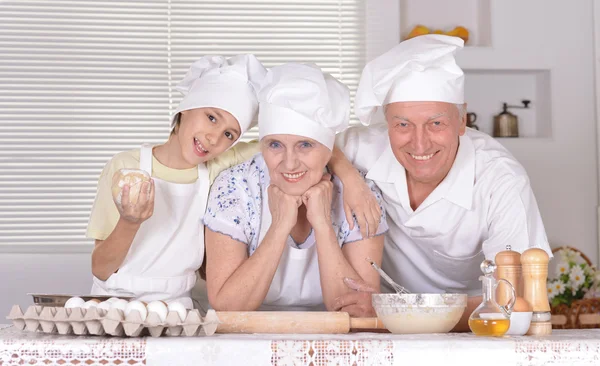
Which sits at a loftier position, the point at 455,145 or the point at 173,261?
the point at 455,145

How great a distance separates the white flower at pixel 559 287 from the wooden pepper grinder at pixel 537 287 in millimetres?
2014

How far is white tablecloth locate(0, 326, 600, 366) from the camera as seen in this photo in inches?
53.7

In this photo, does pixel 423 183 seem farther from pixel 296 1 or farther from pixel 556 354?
pixel 296 1

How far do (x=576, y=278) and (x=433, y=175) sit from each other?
156cm

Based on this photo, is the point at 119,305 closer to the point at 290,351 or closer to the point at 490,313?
the point at 290,351

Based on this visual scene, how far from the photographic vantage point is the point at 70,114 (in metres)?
4.07

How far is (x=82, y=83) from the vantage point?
4.06 metres

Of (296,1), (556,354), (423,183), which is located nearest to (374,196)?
(423,183)

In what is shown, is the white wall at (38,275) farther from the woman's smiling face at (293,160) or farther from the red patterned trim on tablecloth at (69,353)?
the red patterned trim on tablecloth at (69,353)

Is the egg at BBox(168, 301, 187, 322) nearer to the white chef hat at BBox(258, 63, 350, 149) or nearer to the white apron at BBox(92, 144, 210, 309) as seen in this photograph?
the white chef hat at BBox(258, 63, 350, 149)

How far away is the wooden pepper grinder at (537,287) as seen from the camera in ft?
5.27

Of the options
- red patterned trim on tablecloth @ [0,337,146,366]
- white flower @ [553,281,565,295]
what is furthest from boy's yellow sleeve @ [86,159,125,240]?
white flower @ [553,281,565,295]

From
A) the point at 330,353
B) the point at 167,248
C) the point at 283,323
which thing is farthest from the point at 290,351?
the point at 167,248

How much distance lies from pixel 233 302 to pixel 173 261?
0.36m
